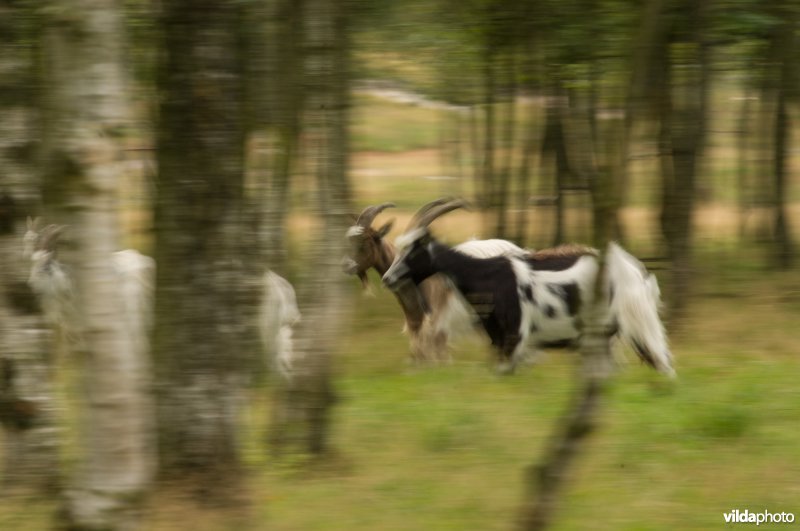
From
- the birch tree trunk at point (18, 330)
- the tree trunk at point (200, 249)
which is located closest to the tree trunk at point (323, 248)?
the tree trunk at point (200, 249)

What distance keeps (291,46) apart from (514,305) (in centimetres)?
427

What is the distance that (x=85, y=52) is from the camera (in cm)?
512

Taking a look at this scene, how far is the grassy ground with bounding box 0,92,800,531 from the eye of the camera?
686cm

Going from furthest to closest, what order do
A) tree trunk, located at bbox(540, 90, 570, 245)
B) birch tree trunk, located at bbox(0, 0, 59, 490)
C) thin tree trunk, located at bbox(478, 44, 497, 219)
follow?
tree trunk, located at bbox(540, 90, 570, 245) → thin tree trunk, located at bbox(478, 44, 497, 219) → birch tree trunk, located at bbox(0, 0, 59, 490)

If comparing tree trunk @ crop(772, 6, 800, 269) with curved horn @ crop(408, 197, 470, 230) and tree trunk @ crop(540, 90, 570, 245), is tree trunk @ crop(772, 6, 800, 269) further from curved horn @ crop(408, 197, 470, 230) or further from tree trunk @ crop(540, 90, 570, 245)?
curved horn @ crop(408, 197, 470, 230)

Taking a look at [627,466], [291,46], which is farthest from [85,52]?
[627,466]

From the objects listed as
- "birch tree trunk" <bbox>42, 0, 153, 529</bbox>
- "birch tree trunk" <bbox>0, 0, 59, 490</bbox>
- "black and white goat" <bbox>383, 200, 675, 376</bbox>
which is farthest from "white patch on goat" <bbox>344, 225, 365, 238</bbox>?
"birch tree trunk" <bbox>42, 0, 153, 529</bbox>

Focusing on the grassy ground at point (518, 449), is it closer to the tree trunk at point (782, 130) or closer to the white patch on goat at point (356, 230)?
the white patch on goat at point (356, 230)

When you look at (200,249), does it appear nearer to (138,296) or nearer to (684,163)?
(138,296)

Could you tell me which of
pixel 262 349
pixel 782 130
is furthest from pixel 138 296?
pixel 782 130

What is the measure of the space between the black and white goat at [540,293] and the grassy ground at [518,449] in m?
0.38

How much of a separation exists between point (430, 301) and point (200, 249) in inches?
255

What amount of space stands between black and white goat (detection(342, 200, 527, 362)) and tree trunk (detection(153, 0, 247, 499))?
497 cm

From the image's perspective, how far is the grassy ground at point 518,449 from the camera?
6859mm
